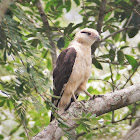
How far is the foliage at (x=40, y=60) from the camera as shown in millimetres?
2188

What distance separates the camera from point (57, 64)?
4.11 m

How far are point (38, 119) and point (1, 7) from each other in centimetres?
299

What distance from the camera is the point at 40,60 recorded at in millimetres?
2400

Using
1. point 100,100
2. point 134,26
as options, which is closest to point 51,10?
point 134,26

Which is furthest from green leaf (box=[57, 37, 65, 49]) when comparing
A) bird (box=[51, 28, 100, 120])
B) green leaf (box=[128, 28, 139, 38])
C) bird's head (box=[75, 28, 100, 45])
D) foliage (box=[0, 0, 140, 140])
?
green leaf (box=[128, 28, 139, 38])

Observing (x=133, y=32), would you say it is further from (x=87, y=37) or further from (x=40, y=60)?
(x=40, y=60)

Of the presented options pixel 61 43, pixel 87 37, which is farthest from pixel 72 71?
pixel 87 37

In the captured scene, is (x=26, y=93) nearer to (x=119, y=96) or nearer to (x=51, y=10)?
(x=119, y=96)

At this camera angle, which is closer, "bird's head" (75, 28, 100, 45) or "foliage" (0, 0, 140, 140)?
"foliage" (0, 0, 140, 140)

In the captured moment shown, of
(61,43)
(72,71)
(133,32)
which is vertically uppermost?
(133,32)

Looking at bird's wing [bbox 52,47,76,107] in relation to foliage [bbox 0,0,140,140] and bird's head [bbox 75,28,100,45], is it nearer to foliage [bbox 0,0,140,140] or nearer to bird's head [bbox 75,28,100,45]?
foliage [bbox 0,0,140,140]

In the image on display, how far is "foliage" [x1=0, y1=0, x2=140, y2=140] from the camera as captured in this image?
2.19 meters

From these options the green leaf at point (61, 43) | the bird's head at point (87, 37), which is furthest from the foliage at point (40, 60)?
the bird's head at point (87, 37)

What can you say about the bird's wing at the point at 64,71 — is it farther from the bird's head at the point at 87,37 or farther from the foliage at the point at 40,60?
the bird's head at the point at 87,37
